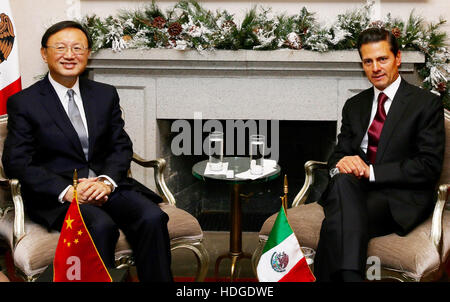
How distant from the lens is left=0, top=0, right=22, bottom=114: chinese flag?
358 cm

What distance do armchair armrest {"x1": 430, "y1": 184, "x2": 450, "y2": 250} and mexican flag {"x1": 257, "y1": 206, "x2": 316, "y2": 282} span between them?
0.75 m

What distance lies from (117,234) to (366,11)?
2282 millimetres

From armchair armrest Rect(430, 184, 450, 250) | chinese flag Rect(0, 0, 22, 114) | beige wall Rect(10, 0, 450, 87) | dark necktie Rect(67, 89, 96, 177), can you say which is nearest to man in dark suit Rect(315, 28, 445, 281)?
armchair armrest Rect(430, 184, 450, 250)

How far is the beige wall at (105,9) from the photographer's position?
3.83m

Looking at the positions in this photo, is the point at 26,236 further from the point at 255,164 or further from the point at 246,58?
the point at 246,58

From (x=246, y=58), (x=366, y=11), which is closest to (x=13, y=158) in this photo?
(x=246, y=58)

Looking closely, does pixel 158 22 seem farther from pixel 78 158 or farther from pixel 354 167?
pixel 354 167

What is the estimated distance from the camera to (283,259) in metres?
2.08

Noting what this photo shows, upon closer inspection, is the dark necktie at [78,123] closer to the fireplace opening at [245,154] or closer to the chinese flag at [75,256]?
the chinese flag at [75,256]

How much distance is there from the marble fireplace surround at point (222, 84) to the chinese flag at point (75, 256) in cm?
192

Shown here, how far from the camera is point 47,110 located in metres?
2.80

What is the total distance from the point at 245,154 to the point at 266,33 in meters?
1.07

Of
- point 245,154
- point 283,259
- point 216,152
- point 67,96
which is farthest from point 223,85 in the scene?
point 283,259

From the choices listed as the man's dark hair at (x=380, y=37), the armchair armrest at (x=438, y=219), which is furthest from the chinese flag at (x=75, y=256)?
the man's dark hair at (x=380, y=37)
